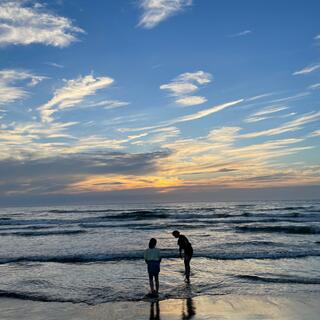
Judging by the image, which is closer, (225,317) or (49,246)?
(225,317)

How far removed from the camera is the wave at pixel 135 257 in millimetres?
18594

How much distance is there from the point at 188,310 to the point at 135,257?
9.47 m

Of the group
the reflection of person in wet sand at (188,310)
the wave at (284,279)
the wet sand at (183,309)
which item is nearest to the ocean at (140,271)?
the wave at (284,279)

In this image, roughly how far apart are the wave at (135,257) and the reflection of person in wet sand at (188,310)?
8.01m

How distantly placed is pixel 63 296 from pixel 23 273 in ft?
14.9

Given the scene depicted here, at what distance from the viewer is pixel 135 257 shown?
63.0 feet

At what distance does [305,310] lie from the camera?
9.77m

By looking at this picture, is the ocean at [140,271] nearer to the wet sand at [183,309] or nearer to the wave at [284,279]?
the wave at [284,279]

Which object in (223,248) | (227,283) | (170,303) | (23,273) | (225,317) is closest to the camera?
(225,317)

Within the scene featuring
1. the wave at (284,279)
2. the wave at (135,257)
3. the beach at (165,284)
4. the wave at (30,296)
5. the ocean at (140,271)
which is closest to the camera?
the beach at (165,284)

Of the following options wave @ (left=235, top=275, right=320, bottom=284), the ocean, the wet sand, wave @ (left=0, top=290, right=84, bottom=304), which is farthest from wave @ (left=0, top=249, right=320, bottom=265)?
the wet sand

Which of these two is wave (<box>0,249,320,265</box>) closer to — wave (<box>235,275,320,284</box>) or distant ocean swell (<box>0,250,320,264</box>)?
distant ocean swell (<box>0,250,320,264</box>)

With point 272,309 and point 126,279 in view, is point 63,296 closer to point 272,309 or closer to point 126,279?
point 126,279

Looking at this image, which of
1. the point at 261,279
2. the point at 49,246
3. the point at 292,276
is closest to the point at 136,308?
the point at 261,279
